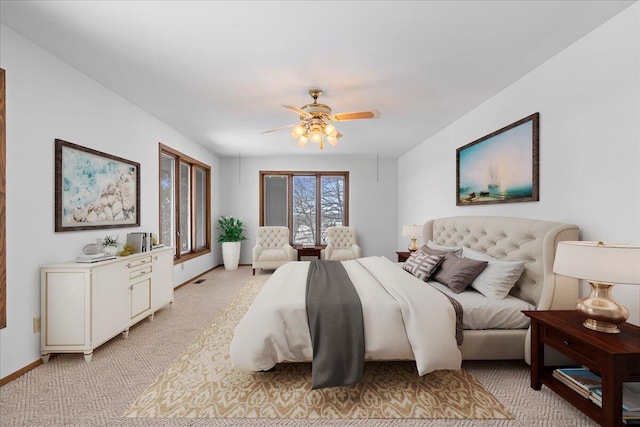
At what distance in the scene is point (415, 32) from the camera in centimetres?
223

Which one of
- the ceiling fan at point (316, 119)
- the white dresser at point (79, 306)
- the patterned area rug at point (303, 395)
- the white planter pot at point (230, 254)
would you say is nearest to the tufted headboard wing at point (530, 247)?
the patterned area rug at point (303, 395)

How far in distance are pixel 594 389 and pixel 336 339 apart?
1.56 m

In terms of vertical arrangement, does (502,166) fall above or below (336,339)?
above

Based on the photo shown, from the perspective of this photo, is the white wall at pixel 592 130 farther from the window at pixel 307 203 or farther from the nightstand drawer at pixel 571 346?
the window at pixel 307 203

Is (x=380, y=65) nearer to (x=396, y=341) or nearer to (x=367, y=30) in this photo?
(x=367, y=30)

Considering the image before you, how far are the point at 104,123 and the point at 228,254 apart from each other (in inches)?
150

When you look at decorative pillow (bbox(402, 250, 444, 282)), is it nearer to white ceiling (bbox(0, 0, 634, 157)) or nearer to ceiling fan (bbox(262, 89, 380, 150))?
ceiling fan (bbox(262, 89, 380, 150))

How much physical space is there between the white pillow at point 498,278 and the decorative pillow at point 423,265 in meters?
0.47

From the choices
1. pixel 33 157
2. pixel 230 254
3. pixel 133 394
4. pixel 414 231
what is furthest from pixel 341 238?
pixel 33 157

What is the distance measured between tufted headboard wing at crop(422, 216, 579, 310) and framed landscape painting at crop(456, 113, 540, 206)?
0.95 feet

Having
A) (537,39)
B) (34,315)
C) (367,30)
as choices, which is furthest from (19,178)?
(537,39)

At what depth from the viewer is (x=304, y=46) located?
7.89ft

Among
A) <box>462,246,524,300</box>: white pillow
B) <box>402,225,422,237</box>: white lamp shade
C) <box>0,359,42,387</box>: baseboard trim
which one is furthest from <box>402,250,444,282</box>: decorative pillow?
<box>0,359,42,387</box>: baseboard trim

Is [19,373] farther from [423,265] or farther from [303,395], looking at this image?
[423,265]
